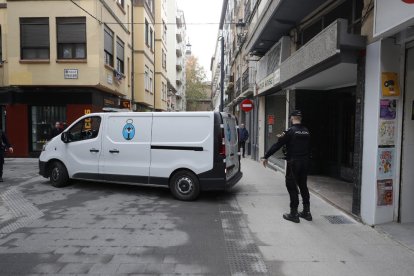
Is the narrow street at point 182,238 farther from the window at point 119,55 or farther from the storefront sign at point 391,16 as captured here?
the window at point 119,55

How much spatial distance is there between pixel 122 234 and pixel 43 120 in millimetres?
13017

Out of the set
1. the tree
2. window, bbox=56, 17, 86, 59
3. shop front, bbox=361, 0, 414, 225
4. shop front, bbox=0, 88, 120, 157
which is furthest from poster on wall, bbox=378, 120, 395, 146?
the tree

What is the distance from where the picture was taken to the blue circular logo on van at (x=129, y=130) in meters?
8.10

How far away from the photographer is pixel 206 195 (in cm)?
816

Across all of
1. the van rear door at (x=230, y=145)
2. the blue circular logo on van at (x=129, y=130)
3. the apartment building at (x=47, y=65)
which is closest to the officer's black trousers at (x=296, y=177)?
the van rear door at (x=230, y=145)

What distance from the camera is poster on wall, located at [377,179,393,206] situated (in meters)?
5.54

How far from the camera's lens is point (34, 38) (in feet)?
51.1

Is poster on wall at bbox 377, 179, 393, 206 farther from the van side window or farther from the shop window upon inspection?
the shop window

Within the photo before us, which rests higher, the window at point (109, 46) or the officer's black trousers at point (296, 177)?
the window at point (109, 46)

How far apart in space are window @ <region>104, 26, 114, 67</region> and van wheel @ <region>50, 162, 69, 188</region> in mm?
9234

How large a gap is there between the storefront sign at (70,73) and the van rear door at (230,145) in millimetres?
9646

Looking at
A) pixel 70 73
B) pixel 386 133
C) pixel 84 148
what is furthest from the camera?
pixel 70 73

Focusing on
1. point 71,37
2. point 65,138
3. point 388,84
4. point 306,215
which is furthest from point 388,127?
point 71,37

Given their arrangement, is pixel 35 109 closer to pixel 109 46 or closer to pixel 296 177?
pixel 109 46
